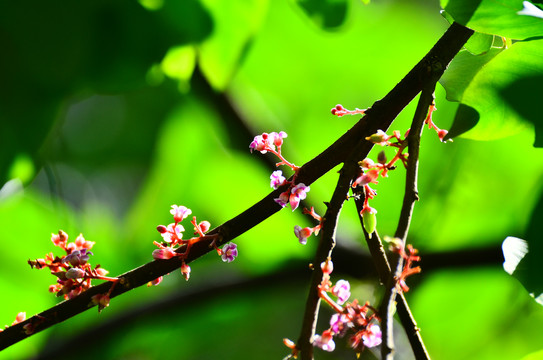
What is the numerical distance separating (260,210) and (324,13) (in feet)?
1.39

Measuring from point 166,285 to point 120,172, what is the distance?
351 millimetres

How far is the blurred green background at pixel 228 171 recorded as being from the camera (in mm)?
785

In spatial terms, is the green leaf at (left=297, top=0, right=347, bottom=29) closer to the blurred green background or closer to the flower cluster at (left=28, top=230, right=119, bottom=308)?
→ the blurred green background

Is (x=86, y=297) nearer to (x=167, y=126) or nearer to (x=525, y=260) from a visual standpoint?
(x=525, y=260)

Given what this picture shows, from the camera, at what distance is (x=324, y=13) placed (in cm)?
67

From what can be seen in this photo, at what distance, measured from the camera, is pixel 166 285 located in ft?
3.43

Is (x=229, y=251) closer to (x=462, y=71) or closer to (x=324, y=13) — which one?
(x=462, y=71)

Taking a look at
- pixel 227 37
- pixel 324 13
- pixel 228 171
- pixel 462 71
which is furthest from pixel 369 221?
pixel 228 171

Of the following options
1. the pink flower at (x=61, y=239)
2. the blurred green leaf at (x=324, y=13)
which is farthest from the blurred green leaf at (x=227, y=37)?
the pink flower at (x=61, y=239)

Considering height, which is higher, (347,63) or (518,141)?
(347,63)

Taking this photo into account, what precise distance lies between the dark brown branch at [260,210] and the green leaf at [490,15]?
0.02 m

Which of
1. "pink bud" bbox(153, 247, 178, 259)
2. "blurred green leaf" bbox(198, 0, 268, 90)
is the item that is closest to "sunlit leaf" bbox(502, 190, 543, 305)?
"pink bud" bbox(153, 247, 178, 259)

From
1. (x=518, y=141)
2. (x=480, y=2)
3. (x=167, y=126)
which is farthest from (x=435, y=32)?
(x=480, y=2)

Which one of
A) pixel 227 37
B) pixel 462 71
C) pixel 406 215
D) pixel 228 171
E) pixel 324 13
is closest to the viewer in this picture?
pixel 406 215
